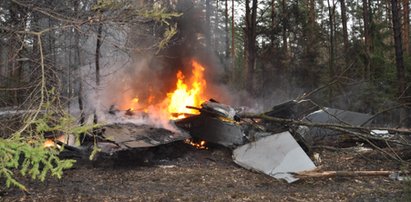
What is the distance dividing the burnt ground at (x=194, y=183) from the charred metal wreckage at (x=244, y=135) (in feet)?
0.93

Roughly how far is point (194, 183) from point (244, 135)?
2954mm

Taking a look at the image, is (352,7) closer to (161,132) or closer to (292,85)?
(292,85)

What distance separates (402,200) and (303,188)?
1.96m

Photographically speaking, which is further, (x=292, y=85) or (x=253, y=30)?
(x=292, y=85)

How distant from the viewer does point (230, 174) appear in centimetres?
841

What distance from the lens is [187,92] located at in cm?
1378

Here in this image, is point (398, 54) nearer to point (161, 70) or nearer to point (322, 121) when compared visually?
point (322, 121)

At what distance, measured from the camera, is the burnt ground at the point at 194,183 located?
671cm

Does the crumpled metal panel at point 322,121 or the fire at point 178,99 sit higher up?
the fire at point 178,99

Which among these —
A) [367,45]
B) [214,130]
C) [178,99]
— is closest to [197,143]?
[214,130]

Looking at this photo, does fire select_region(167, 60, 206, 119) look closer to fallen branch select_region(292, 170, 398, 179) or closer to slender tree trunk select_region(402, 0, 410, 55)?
fallen branch select_region(292, 170, 398, 179)

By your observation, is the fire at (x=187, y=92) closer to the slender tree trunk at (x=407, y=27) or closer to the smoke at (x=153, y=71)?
the smoke at (x=153, y=71)

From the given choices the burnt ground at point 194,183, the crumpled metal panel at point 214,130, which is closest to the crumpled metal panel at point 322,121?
the burnt ground at point 194,183

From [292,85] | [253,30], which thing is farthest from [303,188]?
[292,85]
